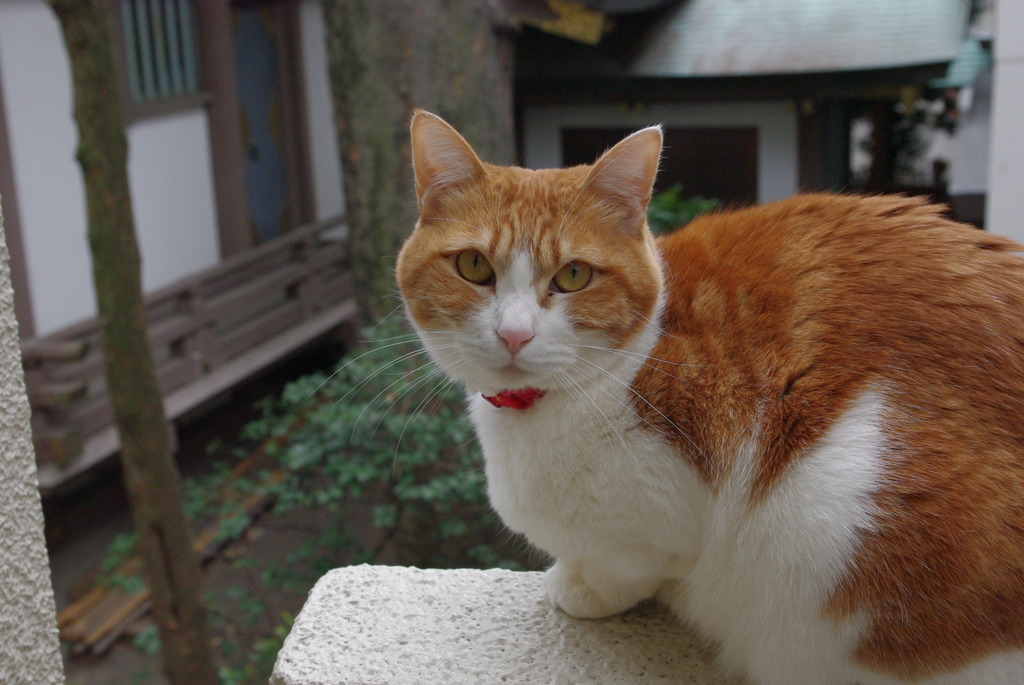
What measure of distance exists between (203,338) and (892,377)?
4.79 metres

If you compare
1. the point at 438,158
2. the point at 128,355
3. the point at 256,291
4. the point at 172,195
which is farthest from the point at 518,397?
the point at 172,195

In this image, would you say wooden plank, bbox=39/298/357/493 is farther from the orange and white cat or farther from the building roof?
the orange and white cat

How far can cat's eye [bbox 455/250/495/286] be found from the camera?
152 cm

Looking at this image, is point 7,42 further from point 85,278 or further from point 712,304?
point 712,304

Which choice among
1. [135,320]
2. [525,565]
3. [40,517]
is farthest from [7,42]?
[40,517]

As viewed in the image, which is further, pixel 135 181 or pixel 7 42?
pixel 135 181

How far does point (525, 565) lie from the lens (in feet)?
11.2

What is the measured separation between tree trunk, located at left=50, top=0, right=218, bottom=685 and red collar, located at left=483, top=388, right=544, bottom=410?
1933mm

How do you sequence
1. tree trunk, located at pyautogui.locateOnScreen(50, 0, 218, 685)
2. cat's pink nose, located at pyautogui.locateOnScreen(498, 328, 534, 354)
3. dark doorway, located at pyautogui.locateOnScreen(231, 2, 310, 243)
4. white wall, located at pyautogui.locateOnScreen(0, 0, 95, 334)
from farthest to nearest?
1. dark doorway, located at pyautogui.locateOnScreen(231, 2, 310, 243)
2. white wall, located at pyautogui.locateOnScreen(0, 0, 95, 334)
3. tree trunk, located at pyautogui.locateOnScreen(50, 0, 218, 685)
4. cat's pink nose, located at pyautogui.locateOnScreen(498, 328, 534, 354)

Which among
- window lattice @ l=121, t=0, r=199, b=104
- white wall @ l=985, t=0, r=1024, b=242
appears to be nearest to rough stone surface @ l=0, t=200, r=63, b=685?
white wall @ l=985, t=0, r=1024, b=242

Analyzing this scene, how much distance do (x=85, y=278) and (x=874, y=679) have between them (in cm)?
488

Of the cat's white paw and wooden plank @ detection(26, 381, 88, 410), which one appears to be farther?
wooden plank @ detection(26, 381, 88, 410)

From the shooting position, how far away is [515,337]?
4.71ft

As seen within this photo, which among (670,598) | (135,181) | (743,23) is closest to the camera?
(670,598)
